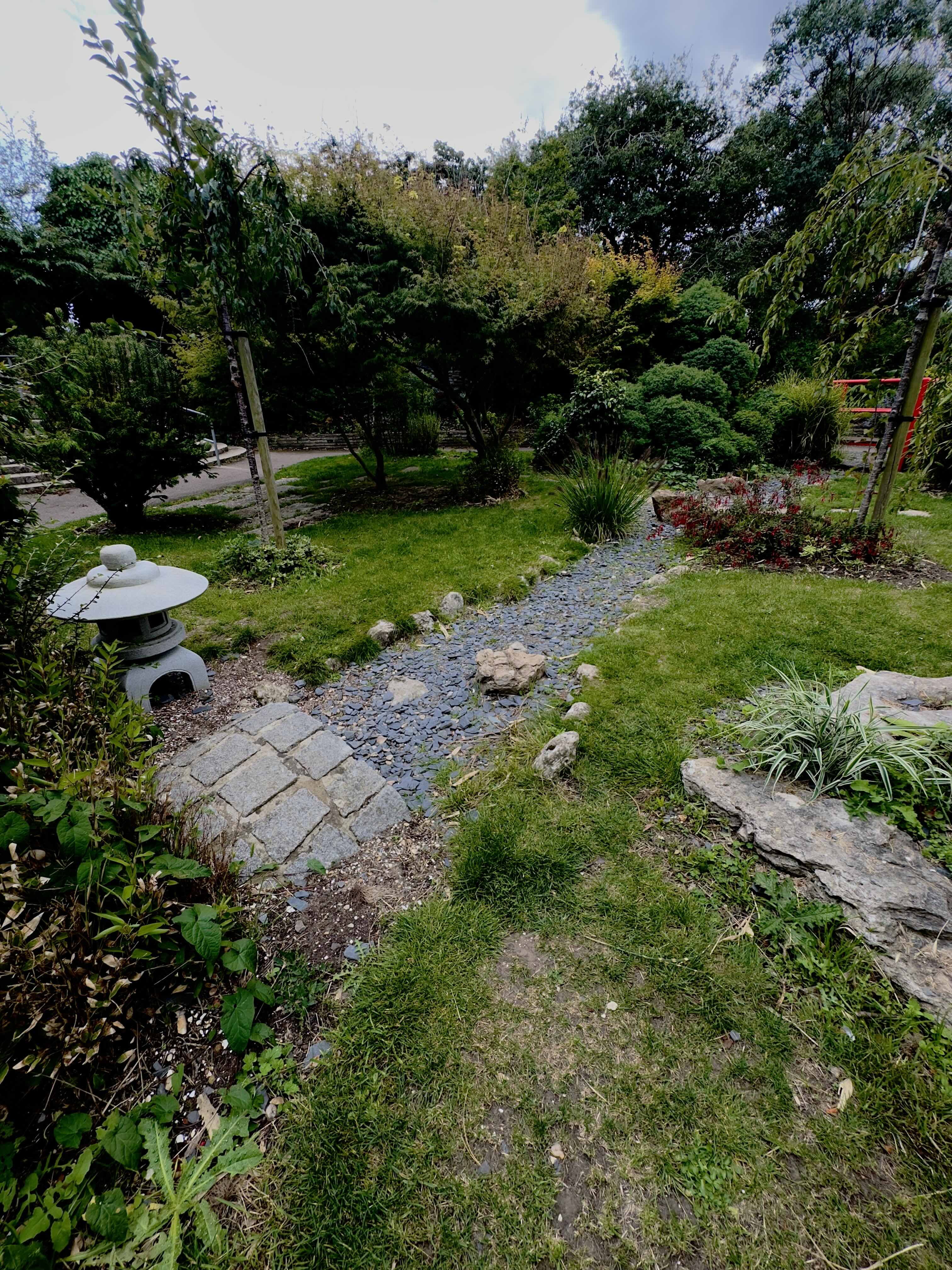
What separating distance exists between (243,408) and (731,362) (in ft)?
29.2

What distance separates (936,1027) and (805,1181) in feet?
1.99

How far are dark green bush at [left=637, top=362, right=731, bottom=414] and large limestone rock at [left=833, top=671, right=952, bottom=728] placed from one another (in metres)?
7.30

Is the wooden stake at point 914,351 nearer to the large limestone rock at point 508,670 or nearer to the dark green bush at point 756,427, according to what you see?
the large limestone rock at point 508,670

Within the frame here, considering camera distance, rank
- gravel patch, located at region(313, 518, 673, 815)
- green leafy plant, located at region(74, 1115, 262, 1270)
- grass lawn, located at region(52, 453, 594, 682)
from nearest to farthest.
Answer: green leafy plant, located at region(74, 1115, 262, 1270)
gravel patch, located at region(313, 518, 673, 815)
grass lawn, located at region(52, 453, 594, 682)

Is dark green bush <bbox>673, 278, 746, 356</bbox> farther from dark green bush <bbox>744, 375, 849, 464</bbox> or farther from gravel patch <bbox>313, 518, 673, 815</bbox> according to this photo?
gravel patch <bbox>313, 518, 673, 815</bbox>

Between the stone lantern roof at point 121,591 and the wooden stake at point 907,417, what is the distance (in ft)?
19.2

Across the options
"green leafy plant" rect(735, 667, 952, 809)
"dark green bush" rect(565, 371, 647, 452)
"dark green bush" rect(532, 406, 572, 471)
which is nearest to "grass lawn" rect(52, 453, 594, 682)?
"dark green bush" rect(532, 406, 572, 471)

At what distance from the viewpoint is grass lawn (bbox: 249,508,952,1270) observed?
117 cm

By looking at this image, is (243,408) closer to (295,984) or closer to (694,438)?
(295,984)

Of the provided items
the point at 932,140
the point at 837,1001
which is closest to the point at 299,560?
the point at 837,1001

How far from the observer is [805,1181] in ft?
4.03

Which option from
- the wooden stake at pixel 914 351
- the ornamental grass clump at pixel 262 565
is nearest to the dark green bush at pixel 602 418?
the wooden stake at pixel 914 351

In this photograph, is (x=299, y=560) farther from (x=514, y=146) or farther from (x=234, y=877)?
(x=514, y=146)

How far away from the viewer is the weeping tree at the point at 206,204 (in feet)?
11.3
